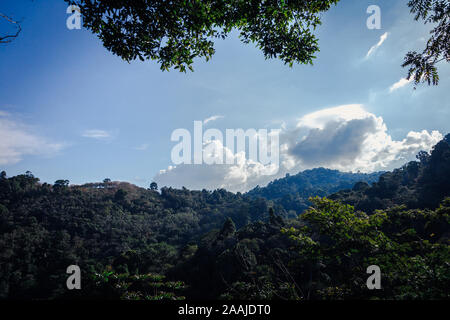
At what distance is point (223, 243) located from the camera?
29.7 metres

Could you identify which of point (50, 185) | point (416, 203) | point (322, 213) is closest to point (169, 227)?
point (50, 185)

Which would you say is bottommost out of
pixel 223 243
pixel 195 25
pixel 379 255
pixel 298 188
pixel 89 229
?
pixel 89 229

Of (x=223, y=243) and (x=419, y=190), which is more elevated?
(x=419, y=190)

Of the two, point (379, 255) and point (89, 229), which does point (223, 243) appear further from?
point (89, 229)

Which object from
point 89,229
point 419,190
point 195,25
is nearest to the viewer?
point 195,25

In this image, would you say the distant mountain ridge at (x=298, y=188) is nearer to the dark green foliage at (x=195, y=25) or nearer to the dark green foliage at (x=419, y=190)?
the dark green foliage at (x=419, y=190)

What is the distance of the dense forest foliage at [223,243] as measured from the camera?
417 cm

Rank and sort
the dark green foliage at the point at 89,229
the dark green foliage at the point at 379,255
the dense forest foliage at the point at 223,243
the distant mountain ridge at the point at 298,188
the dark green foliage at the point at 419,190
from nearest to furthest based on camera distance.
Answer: the dark green foliage at the point at 379,255
the dense forest foliage at the point at 223,243
the dark green foliage at the point at 419,190
the dark green foliage at the point at 89,229
the distant mountain ridge at the point at 298,188

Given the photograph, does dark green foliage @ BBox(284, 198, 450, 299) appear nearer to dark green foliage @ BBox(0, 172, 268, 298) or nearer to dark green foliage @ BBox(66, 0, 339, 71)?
dark green foliage @ BBox(66, 0, 339, 71)

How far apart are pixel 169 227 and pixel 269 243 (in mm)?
40295

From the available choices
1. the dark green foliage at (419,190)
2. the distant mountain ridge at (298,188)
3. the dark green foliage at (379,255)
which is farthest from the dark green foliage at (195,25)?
the distant mountain ridge at (298,188)

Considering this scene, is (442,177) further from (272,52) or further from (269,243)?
(272,52)

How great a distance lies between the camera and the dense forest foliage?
13.7 feet

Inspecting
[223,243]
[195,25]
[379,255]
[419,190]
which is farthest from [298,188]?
[195,25]
